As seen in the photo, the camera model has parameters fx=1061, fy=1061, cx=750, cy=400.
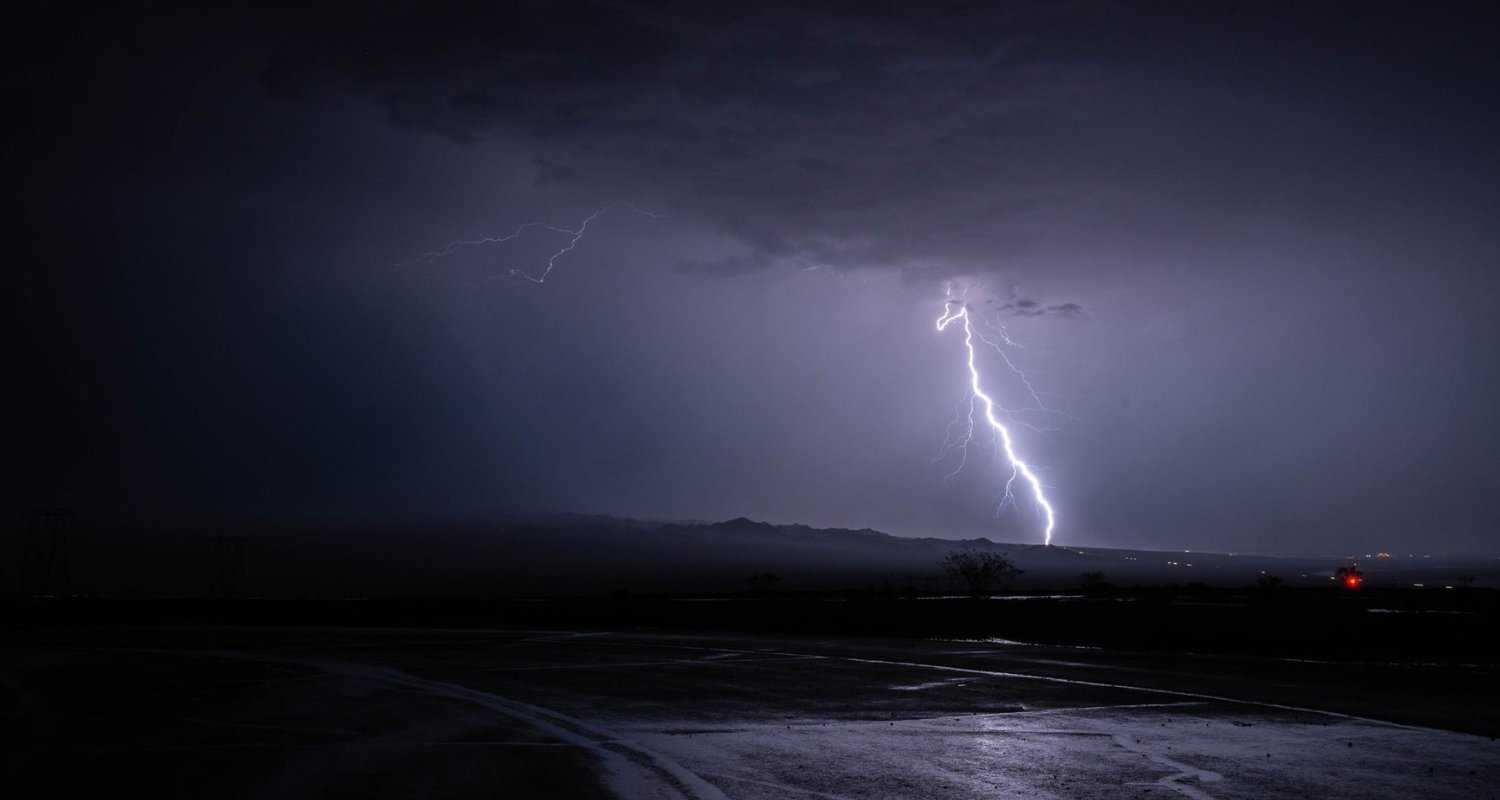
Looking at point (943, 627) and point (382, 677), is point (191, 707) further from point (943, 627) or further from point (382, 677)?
point (943, 627)

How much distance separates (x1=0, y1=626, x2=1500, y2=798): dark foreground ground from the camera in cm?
937

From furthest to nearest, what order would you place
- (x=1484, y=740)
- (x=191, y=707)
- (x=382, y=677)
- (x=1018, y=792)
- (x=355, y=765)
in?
1. (x=382, y=677)
2. (x=191, y=707)
3. (x=1484, y=740)
4. (x=355, y=765)
5. (x=1018, y=792)

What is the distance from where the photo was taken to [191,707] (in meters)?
14.2

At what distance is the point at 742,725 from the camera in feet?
41.4

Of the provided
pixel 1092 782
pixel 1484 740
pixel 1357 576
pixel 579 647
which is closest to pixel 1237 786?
pixel 1092 782

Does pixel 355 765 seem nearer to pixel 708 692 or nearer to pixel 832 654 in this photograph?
pixel 708 692

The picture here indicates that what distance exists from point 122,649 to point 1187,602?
36754mm

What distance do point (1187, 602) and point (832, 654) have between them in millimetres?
25868

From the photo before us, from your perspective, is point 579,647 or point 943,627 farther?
point 943,627

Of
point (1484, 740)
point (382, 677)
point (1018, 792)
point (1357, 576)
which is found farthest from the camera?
point (1357, 576)

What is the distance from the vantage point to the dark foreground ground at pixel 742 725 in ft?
30.7

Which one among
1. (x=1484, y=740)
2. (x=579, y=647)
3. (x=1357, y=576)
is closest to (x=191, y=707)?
(x=579, y=647)

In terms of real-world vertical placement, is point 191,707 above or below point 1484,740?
below

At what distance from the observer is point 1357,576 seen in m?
56.9
